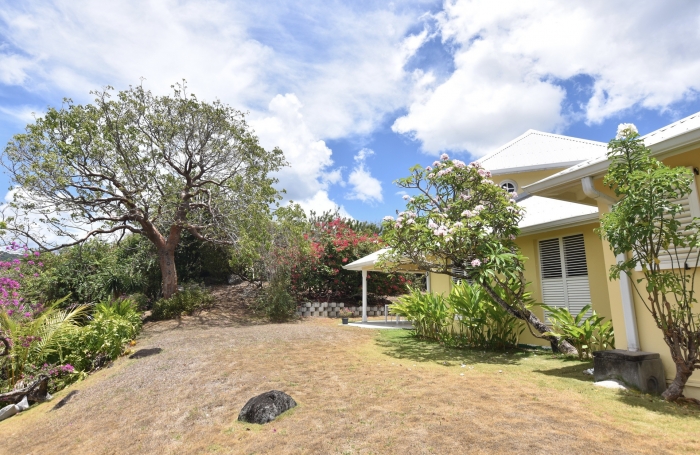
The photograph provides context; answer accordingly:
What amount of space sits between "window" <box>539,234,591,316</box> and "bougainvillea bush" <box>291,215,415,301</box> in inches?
377

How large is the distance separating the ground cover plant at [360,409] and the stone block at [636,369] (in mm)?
211

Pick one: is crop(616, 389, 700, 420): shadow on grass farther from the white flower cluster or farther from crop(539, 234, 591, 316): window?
crop(539, 234, 591, 316): window

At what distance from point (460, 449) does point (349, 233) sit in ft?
53.3

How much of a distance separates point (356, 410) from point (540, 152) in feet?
40.6

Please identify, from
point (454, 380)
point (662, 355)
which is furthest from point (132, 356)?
point (662, 355)

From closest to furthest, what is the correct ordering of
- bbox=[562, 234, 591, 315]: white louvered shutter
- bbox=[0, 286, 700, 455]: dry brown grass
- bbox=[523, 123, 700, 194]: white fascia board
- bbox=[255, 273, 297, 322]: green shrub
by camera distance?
bbox=[0, 286, 700, 455]: dry brown grass, bbox=[523, 123, 700, 194]: white fascia board, bbox=[562, 234, 591, 315]: white louvered shutter, bbox=[255, 273, 297, 322]: green shrub

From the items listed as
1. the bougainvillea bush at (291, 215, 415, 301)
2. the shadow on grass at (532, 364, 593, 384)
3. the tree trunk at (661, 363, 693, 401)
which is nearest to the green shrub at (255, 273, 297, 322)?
the bougainvillea bush at (291, 215, 415, 301)

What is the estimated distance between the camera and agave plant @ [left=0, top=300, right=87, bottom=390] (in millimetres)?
7305

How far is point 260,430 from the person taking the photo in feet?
13.2

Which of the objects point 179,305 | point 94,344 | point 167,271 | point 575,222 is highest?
point 575,222

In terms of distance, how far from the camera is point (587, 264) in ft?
25.5

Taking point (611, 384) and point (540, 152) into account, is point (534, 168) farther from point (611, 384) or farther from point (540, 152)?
point (611, 384)

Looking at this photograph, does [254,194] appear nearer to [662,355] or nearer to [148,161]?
[148,161]

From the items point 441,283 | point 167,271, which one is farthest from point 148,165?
point 441,283
